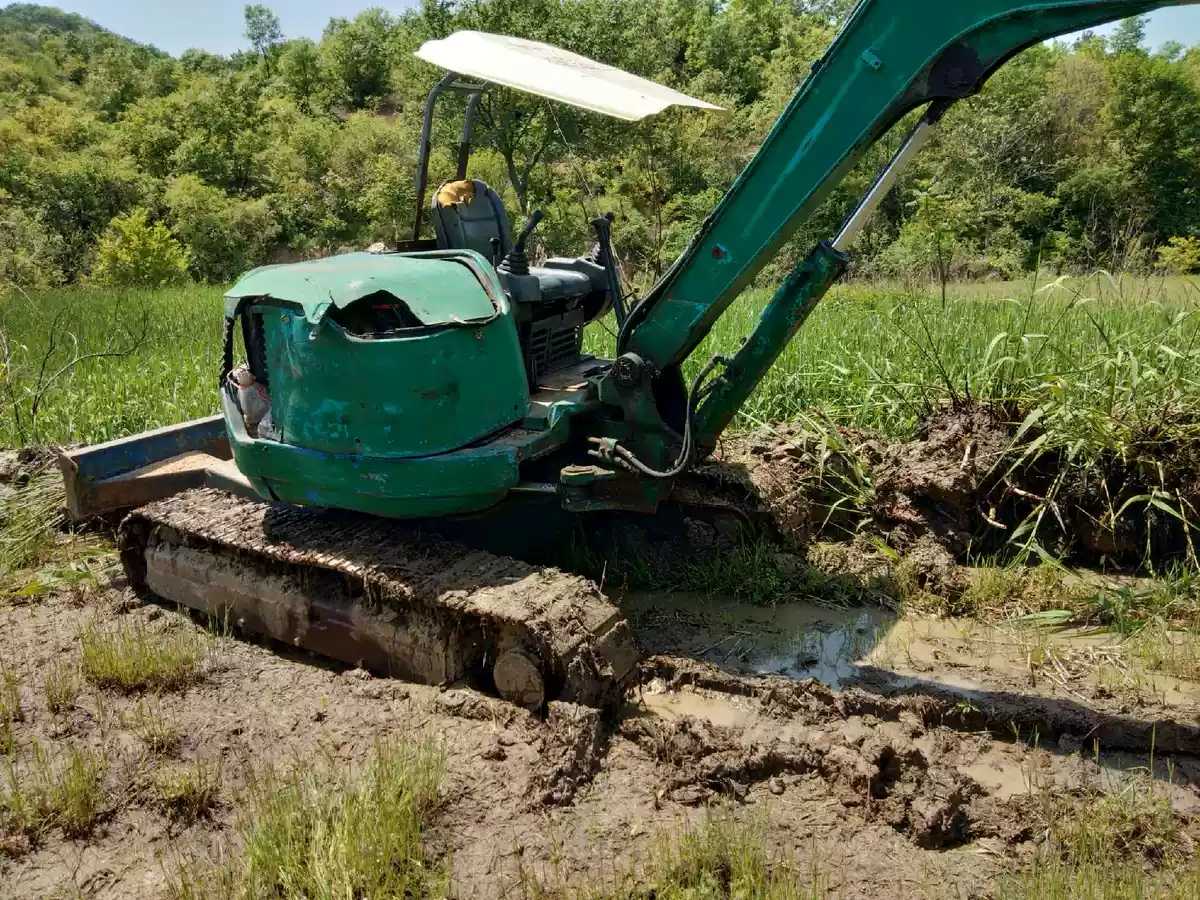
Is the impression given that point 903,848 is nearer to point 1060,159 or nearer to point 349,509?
point 349,509

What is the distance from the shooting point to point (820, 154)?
12.1 ft

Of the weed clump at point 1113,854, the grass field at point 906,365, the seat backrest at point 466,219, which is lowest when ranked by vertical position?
the weed clump at point 1113,854

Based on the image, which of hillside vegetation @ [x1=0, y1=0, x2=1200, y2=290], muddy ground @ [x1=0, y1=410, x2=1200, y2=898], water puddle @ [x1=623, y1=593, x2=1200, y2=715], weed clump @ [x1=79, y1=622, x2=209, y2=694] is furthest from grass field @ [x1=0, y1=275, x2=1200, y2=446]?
hillside vegetation @ [x1=0, y1=0, x2=1200, y2=290]

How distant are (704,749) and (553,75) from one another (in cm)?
262

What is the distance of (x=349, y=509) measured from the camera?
13.8ft

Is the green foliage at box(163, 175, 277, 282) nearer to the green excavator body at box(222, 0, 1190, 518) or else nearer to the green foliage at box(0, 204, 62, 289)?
the green foliage at box(0, 204, 62, 289)

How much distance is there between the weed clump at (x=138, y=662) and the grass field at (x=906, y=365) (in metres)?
2.85

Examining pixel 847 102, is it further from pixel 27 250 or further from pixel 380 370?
pixel 27 250

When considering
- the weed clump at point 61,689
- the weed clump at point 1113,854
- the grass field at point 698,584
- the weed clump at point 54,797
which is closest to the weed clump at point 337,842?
the grass field at point 698,584

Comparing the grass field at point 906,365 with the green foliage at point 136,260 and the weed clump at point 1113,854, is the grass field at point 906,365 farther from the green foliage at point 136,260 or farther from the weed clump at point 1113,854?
the green foliage at point 136,260

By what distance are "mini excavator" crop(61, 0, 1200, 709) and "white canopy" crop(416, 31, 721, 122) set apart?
0.02m

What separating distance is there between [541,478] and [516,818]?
69.0 inches

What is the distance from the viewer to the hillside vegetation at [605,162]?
2150cm

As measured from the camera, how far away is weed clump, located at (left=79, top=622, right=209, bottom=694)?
3.83 meters
